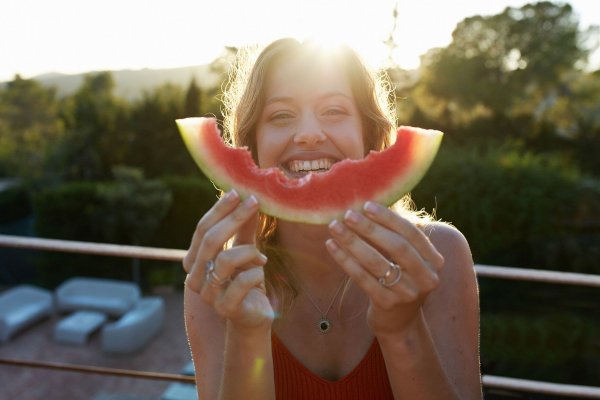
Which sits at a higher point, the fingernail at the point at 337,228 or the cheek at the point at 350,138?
the cheek at the point at 350,138

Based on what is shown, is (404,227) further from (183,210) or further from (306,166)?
(183,210)

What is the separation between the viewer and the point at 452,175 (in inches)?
490

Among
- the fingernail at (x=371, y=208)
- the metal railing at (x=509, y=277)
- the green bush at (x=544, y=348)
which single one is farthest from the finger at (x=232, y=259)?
the green bush at (x=544, y=348)

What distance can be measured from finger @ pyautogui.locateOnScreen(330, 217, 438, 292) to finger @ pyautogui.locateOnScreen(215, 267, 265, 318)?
0.22 metres

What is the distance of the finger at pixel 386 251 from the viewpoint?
1173 mm

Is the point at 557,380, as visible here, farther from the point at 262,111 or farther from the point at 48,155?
the point at 48,155

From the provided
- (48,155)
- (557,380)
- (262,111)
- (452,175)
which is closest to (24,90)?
(48,155)

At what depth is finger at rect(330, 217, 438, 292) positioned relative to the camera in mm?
1173

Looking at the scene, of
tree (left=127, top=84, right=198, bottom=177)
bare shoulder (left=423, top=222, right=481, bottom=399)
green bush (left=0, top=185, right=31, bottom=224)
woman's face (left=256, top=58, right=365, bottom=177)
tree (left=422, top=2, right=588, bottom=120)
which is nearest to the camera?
bare shoulder (left=423, top=222, right=481, bottom=399)

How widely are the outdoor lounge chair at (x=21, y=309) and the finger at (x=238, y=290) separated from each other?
1473 centimetres

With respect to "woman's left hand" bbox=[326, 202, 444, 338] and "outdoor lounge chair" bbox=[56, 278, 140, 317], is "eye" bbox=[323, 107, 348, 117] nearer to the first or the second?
"woman's left hand" bbox=[326, 202, 444, 338]

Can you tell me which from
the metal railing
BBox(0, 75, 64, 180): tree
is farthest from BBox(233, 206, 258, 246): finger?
BBox(0, 75, 64, 180): tree

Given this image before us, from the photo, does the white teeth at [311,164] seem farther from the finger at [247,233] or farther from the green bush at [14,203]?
the green bush at [14,203]

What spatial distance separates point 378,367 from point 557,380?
35.4 feet
